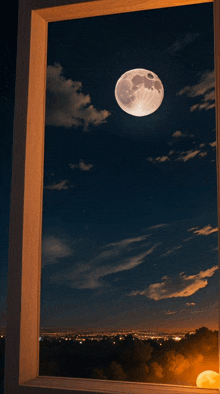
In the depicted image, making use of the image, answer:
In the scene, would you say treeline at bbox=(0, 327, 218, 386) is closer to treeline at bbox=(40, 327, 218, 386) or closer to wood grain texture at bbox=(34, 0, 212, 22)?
treeline at bbox=(40, 327, 218, 386)

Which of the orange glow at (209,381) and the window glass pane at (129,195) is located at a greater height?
the window glass pane at (129,195)

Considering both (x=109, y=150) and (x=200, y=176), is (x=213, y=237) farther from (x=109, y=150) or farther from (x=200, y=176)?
(x=109, y=150)

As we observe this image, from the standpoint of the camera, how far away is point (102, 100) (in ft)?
Result: 6.56

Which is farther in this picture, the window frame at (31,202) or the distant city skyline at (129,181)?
the distant city skyline at (129,181)

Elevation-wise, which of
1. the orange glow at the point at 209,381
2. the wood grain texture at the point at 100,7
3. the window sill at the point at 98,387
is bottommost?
the window sill at the point at 98,387

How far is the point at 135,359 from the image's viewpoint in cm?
178

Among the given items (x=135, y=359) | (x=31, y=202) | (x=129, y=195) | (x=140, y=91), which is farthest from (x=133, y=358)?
(x=140, y=91)

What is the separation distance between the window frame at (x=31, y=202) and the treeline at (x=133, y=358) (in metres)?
0.23

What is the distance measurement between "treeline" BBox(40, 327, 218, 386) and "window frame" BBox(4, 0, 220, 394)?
0.77ft

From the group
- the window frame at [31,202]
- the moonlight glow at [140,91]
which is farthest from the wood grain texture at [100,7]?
the moonlight glow at [140,91]

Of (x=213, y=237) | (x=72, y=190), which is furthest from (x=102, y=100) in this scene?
(x=213, y=237)

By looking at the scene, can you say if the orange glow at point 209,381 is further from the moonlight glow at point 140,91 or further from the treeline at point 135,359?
the moonlight glow at point 140,91

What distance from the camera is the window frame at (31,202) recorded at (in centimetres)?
138

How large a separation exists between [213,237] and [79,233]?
655 mm
